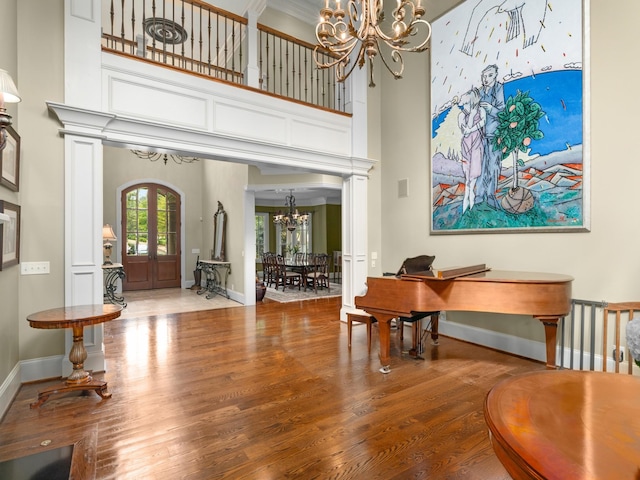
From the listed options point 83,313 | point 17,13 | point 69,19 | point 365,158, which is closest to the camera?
point 83,313

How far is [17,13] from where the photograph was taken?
10.1 feet

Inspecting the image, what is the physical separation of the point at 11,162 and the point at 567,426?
3.88 metres

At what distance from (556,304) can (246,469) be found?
8.86 ft

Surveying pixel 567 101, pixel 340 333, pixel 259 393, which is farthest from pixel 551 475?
pixel 340 333

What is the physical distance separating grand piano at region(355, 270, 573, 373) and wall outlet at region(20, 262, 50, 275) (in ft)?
10.3

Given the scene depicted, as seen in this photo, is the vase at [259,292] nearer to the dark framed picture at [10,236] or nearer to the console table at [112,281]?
the console table at [112,281]

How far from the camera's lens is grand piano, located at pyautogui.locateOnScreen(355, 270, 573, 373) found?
2.84m

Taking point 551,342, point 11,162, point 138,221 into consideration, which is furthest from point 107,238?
point 551,342

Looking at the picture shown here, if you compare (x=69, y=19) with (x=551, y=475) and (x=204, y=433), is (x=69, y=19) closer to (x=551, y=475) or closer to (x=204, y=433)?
(x=204, y=433)

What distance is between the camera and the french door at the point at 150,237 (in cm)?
896

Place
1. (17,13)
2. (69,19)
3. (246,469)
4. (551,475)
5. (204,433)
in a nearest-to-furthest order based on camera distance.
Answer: (551,475) → (246,469) → (204,433) → (17,13) → (69,19)

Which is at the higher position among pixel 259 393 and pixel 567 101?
pixel 567 101

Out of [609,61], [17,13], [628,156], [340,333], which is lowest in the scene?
[340,333]

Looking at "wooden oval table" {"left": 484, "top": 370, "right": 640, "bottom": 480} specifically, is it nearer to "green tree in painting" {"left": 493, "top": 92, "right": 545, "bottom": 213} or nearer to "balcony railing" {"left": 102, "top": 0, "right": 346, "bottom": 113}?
"green tree in painting" {"left": 493, "top": 92, "right": 545, "bottom": 213}
